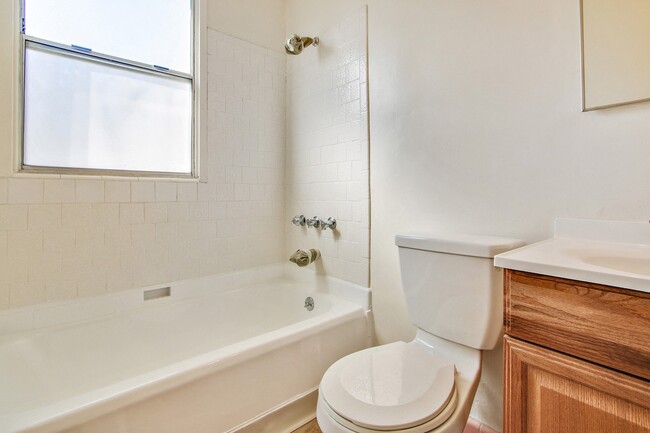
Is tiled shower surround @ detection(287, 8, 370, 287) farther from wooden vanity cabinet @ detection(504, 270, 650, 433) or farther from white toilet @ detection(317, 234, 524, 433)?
wooden vanity cabinet @ detection(504, 270, 650, 433)

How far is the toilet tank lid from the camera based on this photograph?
3.62ft

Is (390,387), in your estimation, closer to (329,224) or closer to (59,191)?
(329,224)

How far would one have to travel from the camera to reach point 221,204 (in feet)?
6.86

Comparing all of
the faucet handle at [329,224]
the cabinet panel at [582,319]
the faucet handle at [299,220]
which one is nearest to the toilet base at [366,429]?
the cabinet panel at [582,319]

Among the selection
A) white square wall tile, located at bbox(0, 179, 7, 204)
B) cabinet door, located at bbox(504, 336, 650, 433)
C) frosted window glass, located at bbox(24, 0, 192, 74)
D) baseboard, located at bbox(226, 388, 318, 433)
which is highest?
frosted window glass, located at bbox(24, 0, 192, 74)

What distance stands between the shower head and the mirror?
143 centimetres

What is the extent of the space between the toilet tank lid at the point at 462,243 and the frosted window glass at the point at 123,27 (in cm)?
173

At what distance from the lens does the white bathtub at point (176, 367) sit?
103 cm

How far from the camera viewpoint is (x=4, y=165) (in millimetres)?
1423

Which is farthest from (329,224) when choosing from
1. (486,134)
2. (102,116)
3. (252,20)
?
(252,20)

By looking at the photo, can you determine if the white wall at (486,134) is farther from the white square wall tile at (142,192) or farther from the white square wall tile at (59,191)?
→ the white square wall tile at (59,191)

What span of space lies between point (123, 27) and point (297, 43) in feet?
3.21

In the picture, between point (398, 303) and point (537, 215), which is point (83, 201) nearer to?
point (398, 303)

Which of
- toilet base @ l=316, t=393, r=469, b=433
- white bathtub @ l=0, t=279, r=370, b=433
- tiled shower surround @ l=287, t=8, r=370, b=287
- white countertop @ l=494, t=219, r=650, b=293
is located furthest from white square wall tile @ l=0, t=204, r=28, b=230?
white countertop @ l=494, t=219, r=650, b=293
